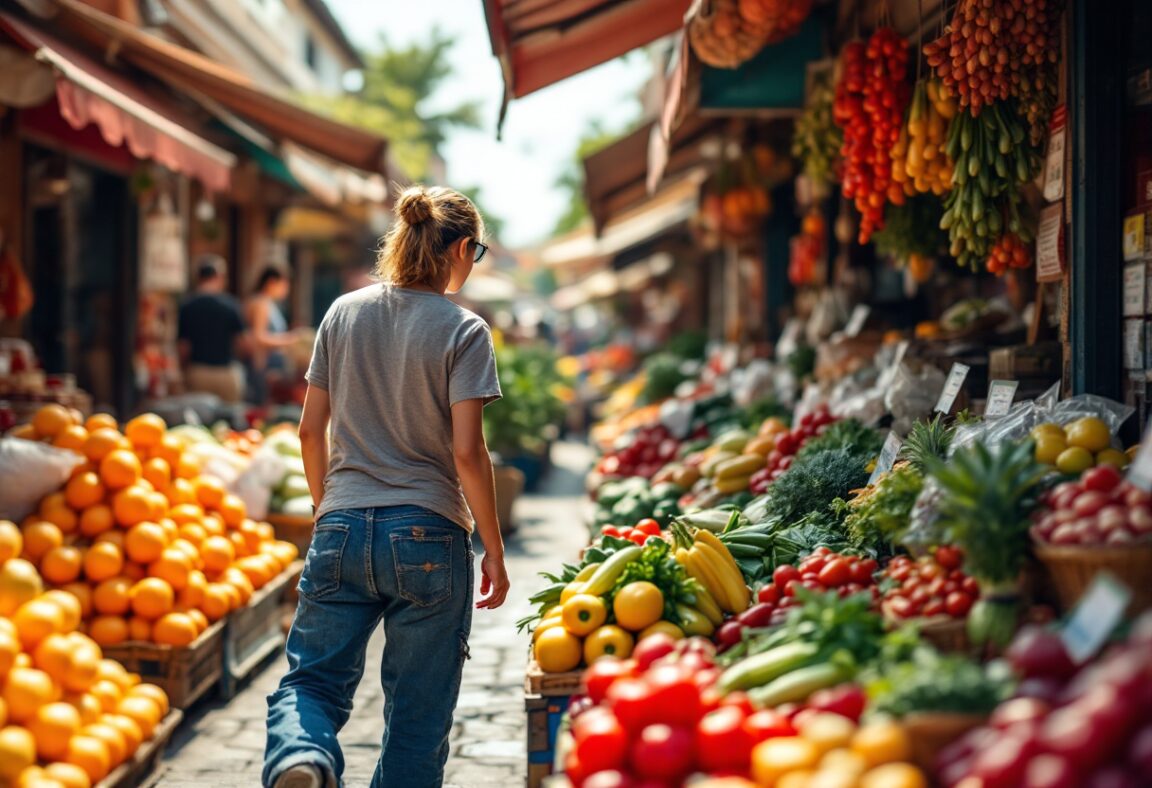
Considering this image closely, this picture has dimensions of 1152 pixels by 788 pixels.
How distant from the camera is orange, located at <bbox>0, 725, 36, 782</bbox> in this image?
3357 mm

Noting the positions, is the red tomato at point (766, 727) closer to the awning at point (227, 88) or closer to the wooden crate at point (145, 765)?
the wooden crate at point (145, 765)

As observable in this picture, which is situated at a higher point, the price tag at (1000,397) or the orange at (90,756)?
the price tag at (1000,397)

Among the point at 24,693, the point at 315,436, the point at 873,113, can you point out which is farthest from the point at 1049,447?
the point at 24,693

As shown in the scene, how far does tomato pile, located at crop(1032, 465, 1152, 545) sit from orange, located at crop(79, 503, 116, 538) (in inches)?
156

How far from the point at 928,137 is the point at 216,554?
3750 mm

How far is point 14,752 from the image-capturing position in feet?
11.1

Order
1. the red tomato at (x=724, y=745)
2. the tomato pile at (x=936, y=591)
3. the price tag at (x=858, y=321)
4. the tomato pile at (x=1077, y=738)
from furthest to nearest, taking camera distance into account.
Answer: the price tag at (x=858, y=321)
the tomato pile at (x=936, y=591)
the red tomato at (x=724, y=745)
the tomato pile at (x=1077, y=738)

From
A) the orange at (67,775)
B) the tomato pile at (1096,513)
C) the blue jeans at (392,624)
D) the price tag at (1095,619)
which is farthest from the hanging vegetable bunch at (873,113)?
the orange at (67,775)

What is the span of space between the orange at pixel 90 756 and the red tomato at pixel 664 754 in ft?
6.73

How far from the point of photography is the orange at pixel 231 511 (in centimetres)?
607

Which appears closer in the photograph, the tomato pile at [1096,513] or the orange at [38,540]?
the tomato pile at [1096,513]

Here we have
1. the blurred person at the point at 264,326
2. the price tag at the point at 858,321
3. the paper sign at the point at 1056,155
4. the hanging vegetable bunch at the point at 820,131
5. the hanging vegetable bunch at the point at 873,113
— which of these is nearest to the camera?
the paper sign at the point at 1056,155

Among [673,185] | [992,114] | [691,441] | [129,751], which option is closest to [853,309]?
[691,441]

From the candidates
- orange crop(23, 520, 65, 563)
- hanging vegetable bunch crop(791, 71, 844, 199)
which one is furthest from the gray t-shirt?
hanging vegetable bunch crop(791, 71, 844, 199)
